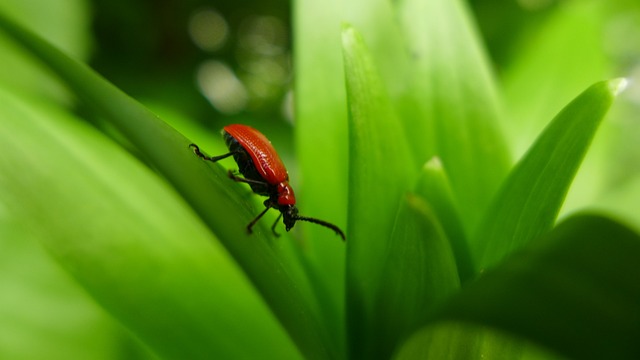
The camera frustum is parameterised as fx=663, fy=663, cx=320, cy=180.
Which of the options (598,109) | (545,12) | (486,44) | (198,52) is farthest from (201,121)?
(598,109)

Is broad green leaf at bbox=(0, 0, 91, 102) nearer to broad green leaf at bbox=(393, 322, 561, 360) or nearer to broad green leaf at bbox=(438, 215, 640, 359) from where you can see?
broad green leaf at bbox=(393, 322, 561, 360)

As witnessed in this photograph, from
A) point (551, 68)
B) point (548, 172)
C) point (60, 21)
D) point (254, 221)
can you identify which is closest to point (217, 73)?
point (60, 21)

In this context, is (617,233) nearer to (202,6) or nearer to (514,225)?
(514,225)

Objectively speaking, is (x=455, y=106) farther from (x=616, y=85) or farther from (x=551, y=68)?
(x=551, y=68)

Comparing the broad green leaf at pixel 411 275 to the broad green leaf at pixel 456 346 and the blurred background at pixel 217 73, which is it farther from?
the blurred background at pixel 217 73

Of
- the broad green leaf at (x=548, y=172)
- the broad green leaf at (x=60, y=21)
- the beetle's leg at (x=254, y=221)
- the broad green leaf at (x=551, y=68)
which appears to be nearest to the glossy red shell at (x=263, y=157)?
the beetle's leg at (x=254, y=221)

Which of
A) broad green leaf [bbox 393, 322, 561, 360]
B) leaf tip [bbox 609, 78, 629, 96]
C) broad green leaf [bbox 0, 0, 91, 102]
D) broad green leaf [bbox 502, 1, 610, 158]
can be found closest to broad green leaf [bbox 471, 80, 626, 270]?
leaf tip [bbox 609, 78, 629, 96]

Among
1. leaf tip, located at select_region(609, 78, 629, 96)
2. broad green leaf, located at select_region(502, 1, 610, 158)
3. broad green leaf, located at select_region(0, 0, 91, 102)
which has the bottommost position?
broad green leaf, located at select_region(502, 1, 610, 158)
